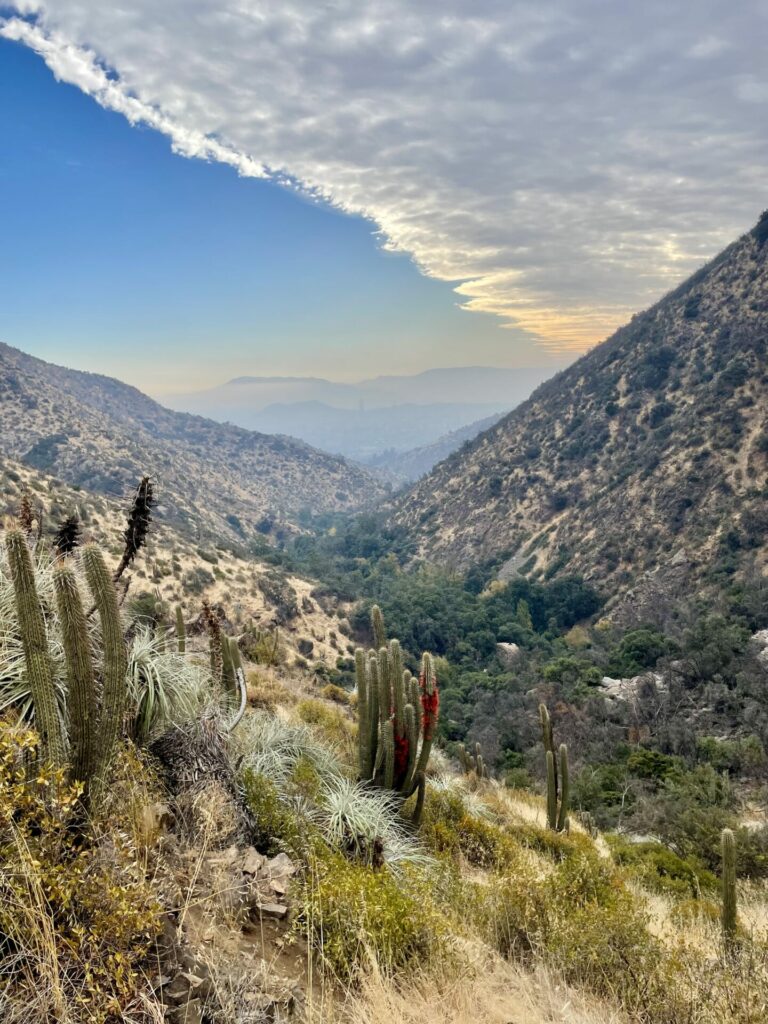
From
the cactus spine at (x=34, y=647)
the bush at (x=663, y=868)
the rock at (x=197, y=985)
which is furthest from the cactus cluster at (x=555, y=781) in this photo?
the cactus spine at (x=34, y=647)

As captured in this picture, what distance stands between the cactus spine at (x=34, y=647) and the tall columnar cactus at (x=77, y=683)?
3.6 inches

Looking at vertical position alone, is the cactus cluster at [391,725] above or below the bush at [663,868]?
above

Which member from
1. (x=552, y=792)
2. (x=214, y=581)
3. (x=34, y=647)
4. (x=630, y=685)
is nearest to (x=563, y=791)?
(x=552, y=792)

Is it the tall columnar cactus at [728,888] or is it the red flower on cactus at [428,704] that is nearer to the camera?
the tall columnar cactus at [728,888]

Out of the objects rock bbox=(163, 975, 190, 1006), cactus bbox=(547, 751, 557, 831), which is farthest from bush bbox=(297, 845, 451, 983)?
cactus bbox=(547, 751, 557, 831)

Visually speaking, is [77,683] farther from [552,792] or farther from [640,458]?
[640,458]

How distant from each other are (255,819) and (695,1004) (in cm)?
335

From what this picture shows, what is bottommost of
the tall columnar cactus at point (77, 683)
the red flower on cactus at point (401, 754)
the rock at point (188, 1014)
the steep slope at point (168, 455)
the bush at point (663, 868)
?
the bush at point (663, 868)

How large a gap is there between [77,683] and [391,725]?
15.3 feet

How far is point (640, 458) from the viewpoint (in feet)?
176

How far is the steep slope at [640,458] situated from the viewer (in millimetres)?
41719

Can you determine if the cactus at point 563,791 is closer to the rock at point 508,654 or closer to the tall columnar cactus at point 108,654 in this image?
the tall columnar cactus at point 108,654

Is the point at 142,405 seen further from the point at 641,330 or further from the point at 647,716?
the point at 647,716

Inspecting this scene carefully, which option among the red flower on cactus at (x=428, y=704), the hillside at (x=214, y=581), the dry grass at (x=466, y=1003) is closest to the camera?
the dry grass at (x=466, y=1003)
